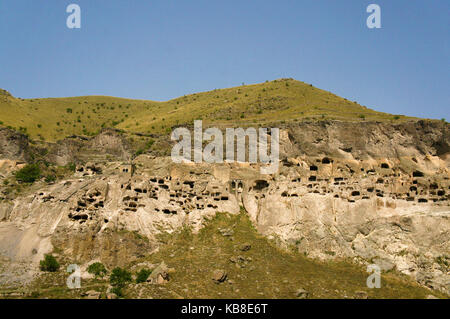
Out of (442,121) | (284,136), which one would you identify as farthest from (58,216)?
(442,121)

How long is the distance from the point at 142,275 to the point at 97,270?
358cm

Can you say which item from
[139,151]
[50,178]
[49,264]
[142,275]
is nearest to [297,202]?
[142,275]

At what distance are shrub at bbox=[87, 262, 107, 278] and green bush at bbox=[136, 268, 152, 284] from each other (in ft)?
8.80

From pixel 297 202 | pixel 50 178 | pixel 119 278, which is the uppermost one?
pixel 50 178

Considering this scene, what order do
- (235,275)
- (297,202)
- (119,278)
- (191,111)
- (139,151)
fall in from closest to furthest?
1. (235,275)
2. (119,278)
3. (297,202)
4. (139,151)
5. (191,111)

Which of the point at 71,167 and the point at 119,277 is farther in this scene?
the point at 71,167

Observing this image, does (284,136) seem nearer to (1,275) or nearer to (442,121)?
(442,121)

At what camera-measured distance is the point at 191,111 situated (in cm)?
6538

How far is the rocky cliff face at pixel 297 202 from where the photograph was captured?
31.7 metres

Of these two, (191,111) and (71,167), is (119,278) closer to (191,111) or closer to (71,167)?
(71,167)

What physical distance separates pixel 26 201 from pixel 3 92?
49.3 metres

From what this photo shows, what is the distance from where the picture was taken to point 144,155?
42.9 meters

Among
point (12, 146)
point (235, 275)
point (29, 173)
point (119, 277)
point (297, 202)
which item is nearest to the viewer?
point (235, 275)
